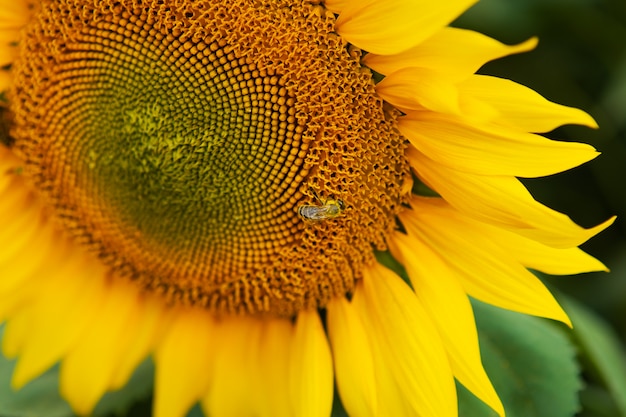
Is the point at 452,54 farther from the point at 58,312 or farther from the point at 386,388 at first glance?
the point at 58,312

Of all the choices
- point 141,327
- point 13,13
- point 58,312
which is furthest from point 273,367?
point 13,13

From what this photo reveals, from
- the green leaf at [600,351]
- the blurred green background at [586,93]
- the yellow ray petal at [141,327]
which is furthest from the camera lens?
the blurred green background at [586,93]

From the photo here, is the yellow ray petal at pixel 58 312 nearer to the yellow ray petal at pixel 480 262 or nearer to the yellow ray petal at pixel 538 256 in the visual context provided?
the yellow ray petal at pixel 480 262

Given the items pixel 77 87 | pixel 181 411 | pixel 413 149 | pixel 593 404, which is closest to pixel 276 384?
pixel 181 411

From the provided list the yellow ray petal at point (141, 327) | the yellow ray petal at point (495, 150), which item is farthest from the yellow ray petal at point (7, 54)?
the yellow ray petal at point (495, 150)

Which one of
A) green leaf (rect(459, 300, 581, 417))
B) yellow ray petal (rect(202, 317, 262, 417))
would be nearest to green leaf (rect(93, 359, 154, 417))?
yellow ray petal (rect(202, 317, 262, 417))

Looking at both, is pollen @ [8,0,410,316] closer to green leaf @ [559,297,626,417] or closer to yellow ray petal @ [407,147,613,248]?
yellow ray petal @ [407,147,613,248]
